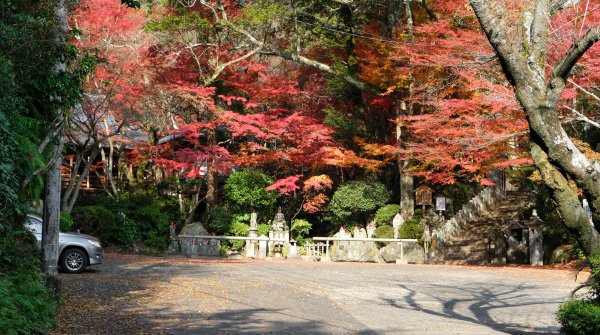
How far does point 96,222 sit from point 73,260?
935 centimetres

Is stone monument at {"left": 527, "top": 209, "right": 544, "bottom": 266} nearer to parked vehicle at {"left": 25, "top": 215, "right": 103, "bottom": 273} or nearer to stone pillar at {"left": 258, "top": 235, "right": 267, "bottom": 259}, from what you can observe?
stone pillar at {"left": 258, "top": 235, "right": 267, "bottom": 259}

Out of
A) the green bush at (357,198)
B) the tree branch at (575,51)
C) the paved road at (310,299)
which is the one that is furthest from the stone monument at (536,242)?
the tree branch at (575,51)

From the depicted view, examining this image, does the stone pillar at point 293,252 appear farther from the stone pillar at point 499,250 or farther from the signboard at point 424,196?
Answer: the stone pillar at point 499,250

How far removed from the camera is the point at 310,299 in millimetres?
13891

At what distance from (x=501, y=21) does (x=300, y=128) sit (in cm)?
1837

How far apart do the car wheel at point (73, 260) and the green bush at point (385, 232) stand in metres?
12.8

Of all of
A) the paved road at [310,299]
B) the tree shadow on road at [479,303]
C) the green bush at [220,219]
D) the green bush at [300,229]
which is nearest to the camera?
the paved road at [310,299]

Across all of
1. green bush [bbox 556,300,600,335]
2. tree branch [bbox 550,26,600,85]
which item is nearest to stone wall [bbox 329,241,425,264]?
green bush [bbox 556,300,600,335]

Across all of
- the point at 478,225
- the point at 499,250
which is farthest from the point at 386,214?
the point at 499,250

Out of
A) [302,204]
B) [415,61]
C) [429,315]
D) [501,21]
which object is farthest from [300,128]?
[501,21]

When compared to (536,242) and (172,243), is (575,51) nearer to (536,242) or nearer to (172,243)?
(536,242)

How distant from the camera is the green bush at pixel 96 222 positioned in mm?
26031

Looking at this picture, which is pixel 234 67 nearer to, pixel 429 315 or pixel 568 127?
pixel 568 127

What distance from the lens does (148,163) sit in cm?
3388
